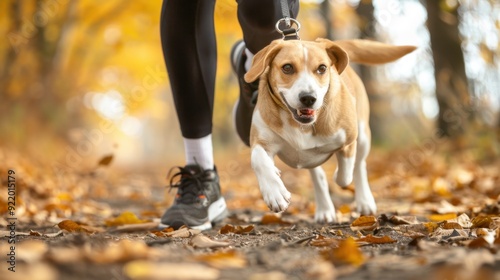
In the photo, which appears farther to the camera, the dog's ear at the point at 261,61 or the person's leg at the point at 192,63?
the person's leg at the point at 192,63

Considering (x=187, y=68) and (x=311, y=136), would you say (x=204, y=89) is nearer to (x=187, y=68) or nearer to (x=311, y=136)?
(x=187, y=68)

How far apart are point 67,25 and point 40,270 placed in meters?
12.2

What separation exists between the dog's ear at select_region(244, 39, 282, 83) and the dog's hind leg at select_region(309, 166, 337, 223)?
0.95 metres

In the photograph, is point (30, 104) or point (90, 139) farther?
point (30, 104)

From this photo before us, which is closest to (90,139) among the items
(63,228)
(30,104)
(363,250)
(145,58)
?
(30,104)

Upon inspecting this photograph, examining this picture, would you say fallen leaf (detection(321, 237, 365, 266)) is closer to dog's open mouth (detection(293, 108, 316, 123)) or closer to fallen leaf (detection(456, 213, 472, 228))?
dog's open mouth (detection(293, 108, 316, 123))

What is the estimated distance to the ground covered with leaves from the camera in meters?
1.50

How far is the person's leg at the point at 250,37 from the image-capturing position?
2.78 m

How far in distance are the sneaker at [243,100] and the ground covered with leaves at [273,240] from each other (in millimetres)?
540

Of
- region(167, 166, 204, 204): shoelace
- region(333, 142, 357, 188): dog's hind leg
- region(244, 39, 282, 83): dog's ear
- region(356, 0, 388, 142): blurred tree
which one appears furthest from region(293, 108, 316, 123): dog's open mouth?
region(356, 0, 388, 142): blurred tree

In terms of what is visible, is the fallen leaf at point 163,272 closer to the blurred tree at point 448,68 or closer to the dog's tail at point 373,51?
the dog's tail at point 373,51

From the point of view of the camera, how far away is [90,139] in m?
8.88

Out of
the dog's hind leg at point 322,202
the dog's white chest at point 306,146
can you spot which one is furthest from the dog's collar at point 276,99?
the dog's hind leg at point 322,202

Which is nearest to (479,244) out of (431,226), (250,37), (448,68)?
(431,226)
